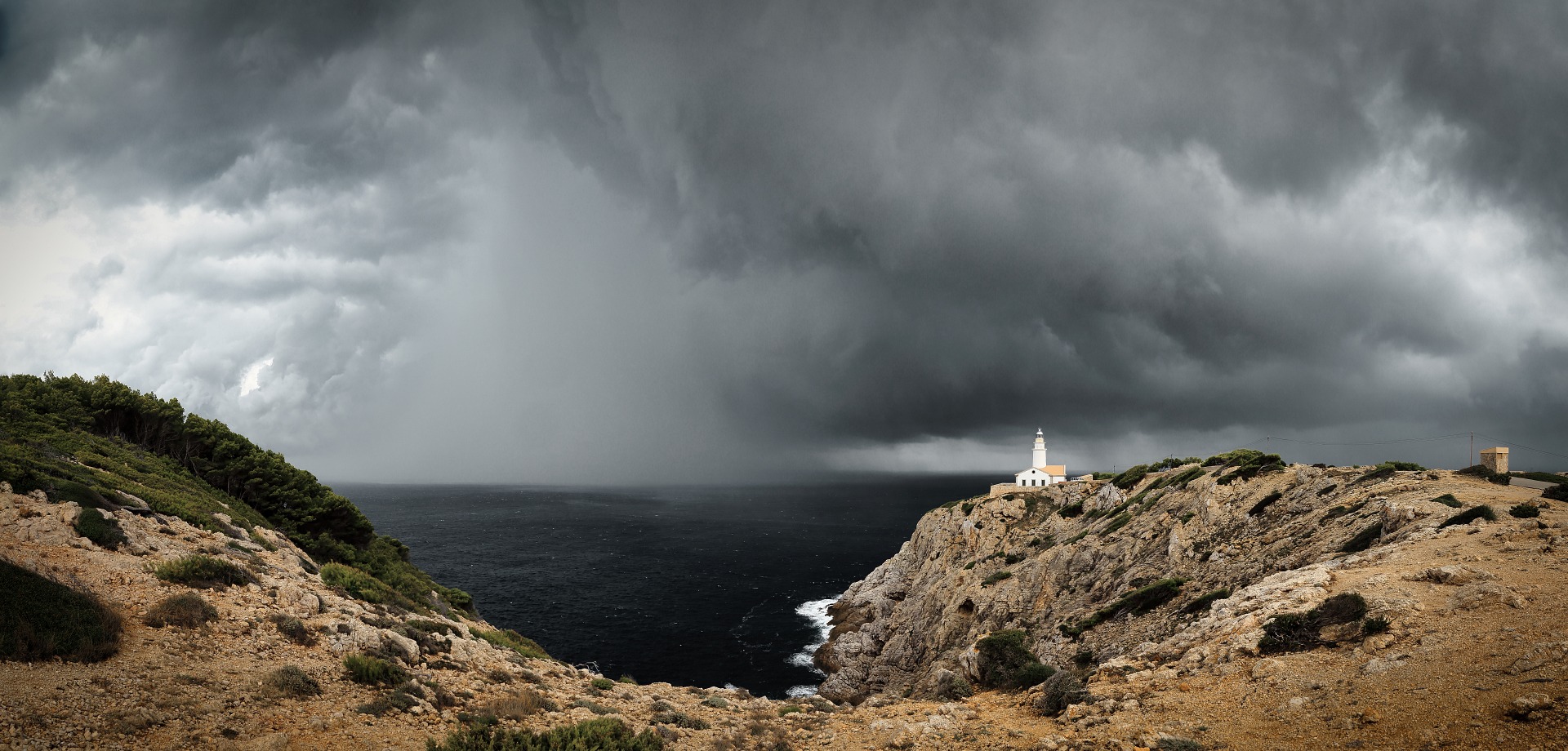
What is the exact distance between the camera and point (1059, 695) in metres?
16.8

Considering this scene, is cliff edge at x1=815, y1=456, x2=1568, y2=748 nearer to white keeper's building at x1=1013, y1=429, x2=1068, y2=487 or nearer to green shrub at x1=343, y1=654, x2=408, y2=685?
green shrub at x1=343, y1=654, x2=408, y2=685

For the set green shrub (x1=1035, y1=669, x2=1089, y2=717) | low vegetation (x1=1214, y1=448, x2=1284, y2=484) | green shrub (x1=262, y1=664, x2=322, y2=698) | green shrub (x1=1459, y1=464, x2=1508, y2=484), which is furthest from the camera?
low vegetation (x1=1214, y1=448, x2=1284, y2=484)

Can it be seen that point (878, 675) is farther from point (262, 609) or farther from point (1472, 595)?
point (262, 609)

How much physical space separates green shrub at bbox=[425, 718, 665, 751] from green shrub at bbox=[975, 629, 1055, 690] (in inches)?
483

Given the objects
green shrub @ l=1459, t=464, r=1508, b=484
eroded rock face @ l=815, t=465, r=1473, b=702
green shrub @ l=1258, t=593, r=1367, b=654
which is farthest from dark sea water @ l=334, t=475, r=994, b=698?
green shrub @ l=1459, t=464, r=1508, b=484

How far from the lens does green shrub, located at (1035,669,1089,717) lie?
1634 cm

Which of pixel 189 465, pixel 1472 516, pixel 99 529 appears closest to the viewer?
pixel 99 529

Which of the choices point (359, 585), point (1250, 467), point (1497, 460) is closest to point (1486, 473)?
point (1497, 460)

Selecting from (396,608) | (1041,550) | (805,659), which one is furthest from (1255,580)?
(805,659)

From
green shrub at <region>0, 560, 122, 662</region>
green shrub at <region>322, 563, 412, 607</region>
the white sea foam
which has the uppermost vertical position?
green shrub at <region>0, 560, 122, 662</region>

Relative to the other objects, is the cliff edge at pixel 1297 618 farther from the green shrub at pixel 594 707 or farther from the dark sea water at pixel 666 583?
the dark sea water at pixel 666 583

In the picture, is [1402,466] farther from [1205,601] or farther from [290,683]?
[290,683]

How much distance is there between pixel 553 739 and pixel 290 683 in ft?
18.5

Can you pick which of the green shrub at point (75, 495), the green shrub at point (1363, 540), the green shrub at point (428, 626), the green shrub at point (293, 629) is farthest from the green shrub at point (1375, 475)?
the green shrub at point (75, 495)
